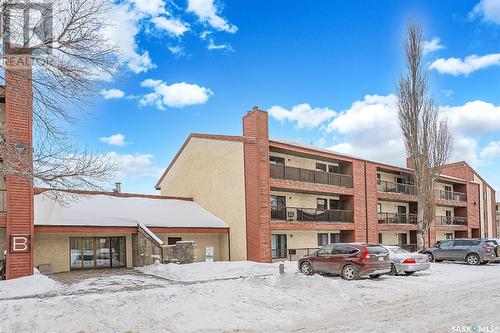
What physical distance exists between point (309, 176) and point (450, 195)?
21045mm

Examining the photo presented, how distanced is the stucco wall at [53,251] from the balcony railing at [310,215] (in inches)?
435

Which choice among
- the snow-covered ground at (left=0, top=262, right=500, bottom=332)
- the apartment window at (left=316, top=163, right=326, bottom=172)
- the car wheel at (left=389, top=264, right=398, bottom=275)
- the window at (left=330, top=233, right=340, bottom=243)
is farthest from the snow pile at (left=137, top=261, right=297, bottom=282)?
the apartment window at (left=316, top=163, right=326, bottom=172)

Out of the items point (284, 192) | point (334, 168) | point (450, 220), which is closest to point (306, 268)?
point (284, 192)

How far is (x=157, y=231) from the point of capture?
22797mm

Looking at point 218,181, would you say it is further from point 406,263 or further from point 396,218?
point 396,218

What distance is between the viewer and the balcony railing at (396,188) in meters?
34.6

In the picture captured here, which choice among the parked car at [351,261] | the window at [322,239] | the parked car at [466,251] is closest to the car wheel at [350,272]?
the parked car at [351,261]

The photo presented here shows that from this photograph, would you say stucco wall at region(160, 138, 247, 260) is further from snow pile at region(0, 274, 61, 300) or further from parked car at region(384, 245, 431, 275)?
snow pile at region(0, 274, 61, 300)

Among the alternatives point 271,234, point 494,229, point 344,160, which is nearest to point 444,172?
point 494,229

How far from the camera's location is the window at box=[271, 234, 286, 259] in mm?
26391

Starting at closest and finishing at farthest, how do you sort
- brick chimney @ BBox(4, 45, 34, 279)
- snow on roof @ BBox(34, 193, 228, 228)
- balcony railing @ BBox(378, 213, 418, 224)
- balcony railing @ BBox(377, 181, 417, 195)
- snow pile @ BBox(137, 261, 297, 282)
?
brick chimney @ BBox(4, 45, 34, 279) → snow pile @ BBox(137, 261, 297, 282) → snow on roof @ BBox(34, 193, 228, 228) → balcony railing @ BBox(378, 213, 418, 224) → balcony railing @ BBox(377, 181, 417, 195)

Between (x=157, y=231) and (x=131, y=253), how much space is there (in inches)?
71.3

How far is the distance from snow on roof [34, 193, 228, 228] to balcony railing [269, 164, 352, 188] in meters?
4.34

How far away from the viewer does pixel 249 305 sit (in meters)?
12.1
